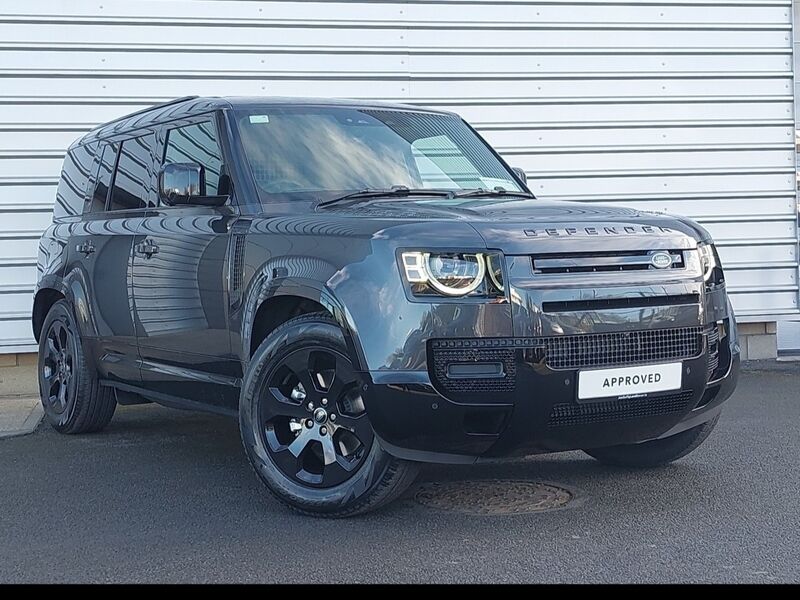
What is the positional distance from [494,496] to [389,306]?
1.19 m

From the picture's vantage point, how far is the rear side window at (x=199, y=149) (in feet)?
17.9

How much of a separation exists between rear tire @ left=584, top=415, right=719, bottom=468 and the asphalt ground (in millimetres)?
60

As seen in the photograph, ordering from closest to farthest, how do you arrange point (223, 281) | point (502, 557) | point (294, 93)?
point (502, 557) < point (223, 281) < point (294, 93)

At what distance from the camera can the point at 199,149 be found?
5688mm

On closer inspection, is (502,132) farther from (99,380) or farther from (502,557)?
(502,557)

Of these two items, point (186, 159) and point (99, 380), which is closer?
point (186, 159)

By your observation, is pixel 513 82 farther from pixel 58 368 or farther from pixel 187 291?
pixel 187 291

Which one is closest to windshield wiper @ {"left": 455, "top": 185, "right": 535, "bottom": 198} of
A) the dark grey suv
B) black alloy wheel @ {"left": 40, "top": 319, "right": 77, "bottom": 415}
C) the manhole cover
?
the dark grey suv

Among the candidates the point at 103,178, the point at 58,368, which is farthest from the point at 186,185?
the point at 58,368

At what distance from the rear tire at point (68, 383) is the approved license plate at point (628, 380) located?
133 inches

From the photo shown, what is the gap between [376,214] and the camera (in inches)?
183

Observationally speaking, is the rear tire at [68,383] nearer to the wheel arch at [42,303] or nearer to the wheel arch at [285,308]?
the wheel arch at [42,303]

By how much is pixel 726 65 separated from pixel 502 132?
79.0 inches
